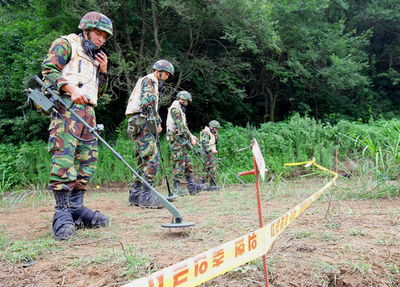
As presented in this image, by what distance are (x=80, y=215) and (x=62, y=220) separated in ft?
1.07

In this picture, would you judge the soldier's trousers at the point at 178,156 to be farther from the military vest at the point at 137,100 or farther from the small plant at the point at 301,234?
the small plant at the point at 301,234

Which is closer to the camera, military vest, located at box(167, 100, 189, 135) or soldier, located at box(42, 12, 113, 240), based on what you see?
soldier, located at box(42, 12, 113, 240)

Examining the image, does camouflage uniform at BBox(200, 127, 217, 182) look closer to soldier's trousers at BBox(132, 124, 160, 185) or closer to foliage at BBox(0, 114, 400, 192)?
foliage at BBox(0, 114, 400, 192)

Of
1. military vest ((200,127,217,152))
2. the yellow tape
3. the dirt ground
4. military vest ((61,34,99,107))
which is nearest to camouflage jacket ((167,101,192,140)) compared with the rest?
military vest ((200,127,217,152))

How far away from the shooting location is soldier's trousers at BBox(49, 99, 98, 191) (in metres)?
2.55

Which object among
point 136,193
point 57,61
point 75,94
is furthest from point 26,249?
point 136,193

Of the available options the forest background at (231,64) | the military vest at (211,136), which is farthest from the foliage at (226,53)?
the military vest at (211,136)

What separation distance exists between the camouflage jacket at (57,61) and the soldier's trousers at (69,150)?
202mm

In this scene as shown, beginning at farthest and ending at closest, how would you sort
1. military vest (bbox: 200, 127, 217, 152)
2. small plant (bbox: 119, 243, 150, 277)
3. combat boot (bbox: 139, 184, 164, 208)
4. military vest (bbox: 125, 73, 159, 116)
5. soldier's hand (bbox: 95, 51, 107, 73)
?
military vest (bbox: 200, 127, 217, 152) < military vest (bbox: 125, 73, 159, 116) < combat boot (bbox: 139, 184, 164, 208) < soldier's hand (bbox: 95, 51, 107, 73) < small plant (bbox: 119, 243, 150, 277)

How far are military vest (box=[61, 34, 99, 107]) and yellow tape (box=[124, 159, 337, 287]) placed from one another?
205cm

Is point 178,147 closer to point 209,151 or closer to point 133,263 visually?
point 209,151

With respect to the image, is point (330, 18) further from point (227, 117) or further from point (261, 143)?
point (261, 143)

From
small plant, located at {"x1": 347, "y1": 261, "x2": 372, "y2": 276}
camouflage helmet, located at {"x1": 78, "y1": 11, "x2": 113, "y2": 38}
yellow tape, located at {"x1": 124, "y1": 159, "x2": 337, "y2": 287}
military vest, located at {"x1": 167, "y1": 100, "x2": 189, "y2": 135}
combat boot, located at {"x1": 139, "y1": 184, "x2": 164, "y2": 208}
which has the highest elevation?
camouflage helmet, located at {"x1": 78, "y1": 11, "x2": 113, "y2": 38}

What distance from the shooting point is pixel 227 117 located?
1554 centimetres
